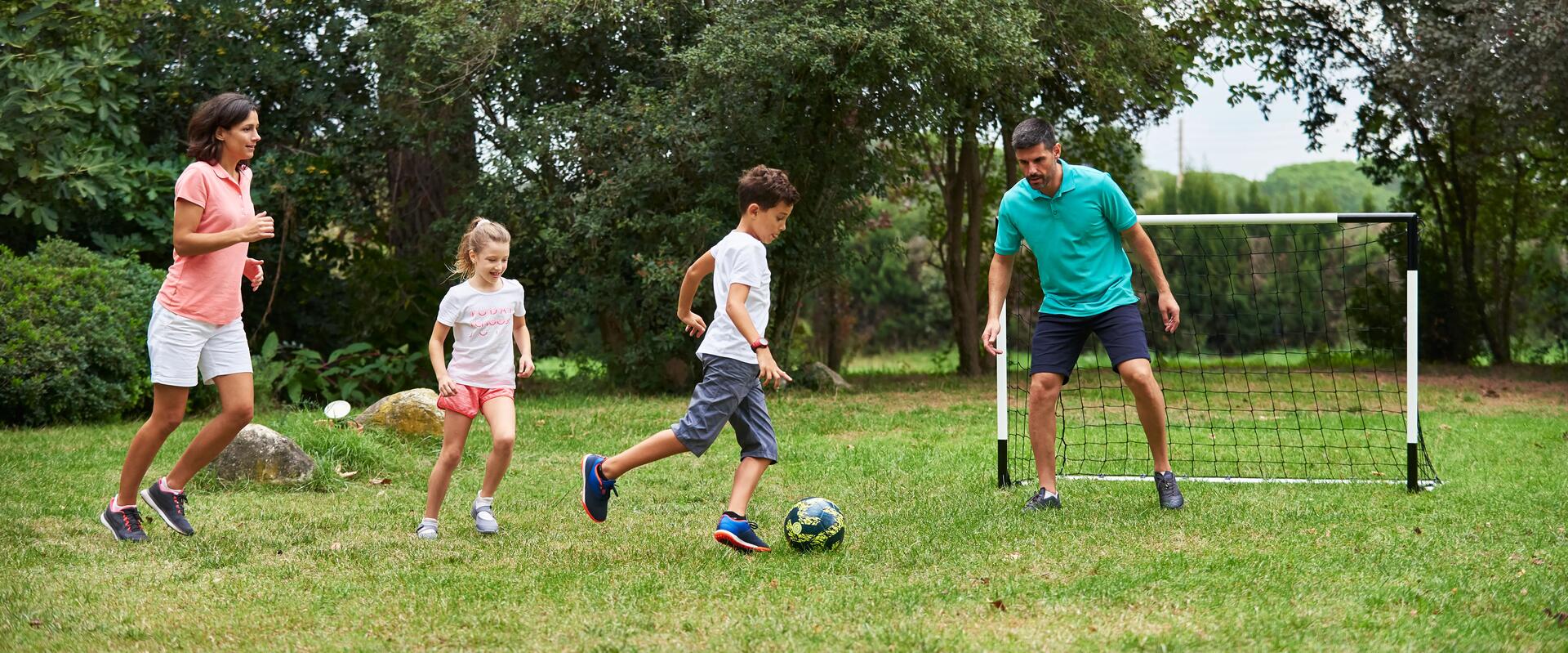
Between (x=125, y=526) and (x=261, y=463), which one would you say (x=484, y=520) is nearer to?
(x=125, y=526)

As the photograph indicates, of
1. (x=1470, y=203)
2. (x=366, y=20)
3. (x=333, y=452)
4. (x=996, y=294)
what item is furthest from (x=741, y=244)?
(x=1470, y=203)

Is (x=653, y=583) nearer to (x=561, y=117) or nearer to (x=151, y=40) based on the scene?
(x=561, y=117)

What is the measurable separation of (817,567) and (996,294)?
196 cm

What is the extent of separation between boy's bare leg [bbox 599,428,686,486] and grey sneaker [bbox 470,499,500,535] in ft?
2.39

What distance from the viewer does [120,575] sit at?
4434 mm

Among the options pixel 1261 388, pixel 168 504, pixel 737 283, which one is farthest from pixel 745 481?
pixel 1261 388

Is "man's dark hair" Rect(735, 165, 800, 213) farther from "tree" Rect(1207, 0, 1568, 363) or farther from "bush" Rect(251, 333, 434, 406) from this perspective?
"tree" Rect(1207, 0, 1568, 363)

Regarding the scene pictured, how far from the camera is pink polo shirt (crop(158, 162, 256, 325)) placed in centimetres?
483

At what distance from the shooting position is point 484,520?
213 inches

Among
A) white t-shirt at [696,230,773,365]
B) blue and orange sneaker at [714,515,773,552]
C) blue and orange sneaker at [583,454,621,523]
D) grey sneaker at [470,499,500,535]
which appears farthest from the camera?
grey sneaker at [470,499,500,535]

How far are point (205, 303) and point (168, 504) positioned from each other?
877 mm

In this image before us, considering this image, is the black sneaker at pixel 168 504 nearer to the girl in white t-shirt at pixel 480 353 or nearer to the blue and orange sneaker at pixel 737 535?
the girl in white t-shirt at pixel 480 353

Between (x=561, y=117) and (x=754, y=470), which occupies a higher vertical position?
(x=561, y=117)

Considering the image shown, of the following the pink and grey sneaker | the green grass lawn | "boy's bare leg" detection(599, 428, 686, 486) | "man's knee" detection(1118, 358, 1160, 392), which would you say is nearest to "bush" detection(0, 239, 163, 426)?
the green grass lawn
